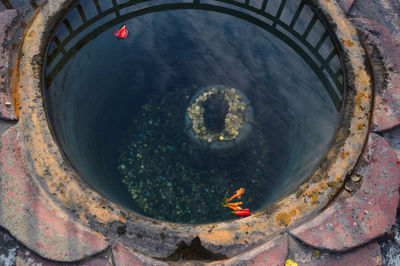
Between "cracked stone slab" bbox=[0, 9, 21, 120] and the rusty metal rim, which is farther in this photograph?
"cracked stone slab" bbox=[0, 9, 21, 120]

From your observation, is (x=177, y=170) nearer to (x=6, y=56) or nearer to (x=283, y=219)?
(x=283, y=219)

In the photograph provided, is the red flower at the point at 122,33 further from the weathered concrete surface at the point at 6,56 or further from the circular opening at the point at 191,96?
the weathered concrete surface at the point at 6,56

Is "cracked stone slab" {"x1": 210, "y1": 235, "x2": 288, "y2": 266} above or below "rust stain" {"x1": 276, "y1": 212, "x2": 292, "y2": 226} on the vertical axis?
below

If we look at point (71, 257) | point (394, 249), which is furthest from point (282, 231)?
point (71, 257)

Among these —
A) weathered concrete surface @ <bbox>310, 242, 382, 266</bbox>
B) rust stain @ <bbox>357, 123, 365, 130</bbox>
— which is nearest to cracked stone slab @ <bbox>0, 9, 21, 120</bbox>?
weathered concrete surface @ <bbox>310, 242, 382, 266</bbox>

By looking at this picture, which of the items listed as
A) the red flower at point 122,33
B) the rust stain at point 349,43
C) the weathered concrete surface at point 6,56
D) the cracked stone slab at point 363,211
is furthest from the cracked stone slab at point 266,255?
the red flower at point 122,33

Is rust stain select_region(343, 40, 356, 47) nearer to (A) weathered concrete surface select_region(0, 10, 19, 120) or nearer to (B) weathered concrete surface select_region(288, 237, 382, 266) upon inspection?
(B) weathered concrete surface select_region(288, 237, 382, 266)
